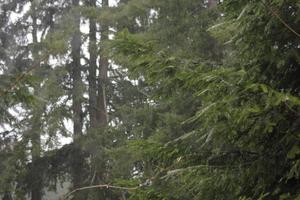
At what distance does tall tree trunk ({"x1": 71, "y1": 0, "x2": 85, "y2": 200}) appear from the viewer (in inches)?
687

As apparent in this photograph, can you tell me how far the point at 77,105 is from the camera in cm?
1855

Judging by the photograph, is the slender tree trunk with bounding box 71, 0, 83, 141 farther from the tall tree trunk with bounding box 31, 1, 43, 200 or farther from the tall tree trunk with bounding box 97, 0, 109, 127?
the tall tree trunk with bounding box 31, 1, 43, 200

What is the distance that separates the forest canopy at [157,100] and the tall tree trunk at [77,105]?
5cm

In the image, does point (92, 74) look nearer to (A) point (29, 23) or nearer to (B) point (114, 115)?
(B) point (114, 115)

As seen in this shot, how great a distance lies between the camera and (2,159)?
53.4 feet

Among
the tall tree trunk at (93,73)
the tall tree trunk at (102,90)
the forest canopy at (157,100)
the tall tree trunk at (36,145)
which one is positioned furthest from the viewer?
the tall tree trunk at (102,90)

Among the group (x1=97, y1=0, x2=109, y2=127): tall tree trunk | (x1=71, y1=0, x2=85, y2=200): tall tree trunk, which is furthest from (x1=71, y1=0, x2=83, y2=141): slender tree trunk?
(x1=97, y1=0, x2=109, y2=127): tall tree trunk

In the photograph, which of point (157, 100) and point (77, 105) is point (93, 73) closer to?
point (77, 105)

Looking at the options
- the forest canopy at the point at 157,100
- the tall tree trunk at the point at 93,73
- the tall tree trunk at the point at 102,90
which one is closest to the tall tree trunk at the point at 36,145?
the forest canopy at the point at 157,100

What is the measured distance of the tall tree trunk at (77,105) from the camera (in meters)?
17.4

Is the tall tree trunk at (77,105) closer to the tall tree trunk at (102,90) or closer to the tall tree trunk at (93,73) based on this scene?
the tall tree trunk at (93,73)

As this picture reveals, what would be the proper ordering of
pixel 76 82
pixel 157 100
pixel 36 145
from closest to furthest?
pixel 157 100 < pixel 36 145 < pixel 76 82

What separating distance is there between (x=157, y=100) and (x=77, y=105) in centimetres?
1380

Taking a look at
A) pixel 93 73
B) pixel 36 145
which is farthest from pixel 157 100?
pixel 93 73
